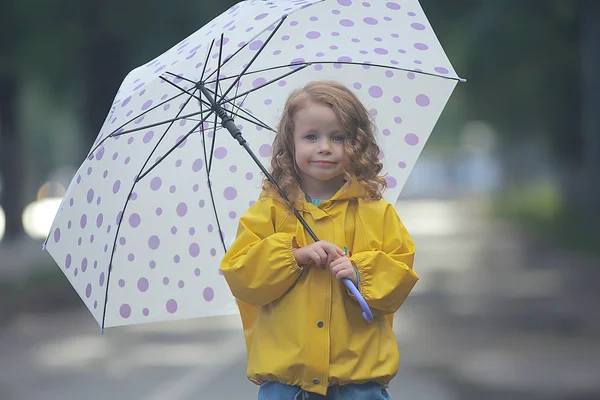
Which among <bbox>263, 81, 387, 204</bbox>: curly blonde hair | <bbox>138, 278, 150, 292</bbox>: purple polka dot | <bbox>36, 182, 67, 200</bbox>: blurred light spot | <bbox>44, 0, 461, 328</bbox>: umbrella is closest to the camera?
<bbox>263, 81, 387, 204</bbox>: curly blonde hair

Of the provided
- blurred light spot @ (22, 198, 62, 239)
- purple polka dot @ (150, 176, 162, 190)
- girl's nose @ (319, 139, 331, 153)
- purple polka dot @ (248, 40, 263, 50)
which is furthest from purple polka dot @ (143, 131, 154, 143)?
blurred light spot @ (22, 198, 62, 239)

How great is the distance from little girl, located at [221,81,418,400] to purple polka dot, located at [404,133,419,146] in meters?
1.14

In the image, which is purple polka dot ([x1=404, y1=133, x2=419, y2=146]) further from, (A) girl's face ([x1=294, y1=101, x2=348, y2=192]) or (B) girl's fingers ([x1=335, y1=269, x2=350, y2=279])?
(B) girl's fingers ([x1=335, y1=269, x2=350, y2=279])

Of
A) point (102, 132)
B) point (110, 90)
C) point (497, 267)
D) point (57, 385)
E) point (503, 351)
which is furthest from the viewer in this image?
point (110, 90)

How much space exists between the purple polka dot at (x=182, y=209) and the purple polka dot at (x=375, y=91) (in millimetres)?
957

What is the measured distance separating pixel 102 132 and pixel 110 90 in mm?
19837

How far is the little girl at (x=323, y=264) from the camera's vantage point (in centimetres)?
363

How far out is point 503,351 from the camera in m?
10.0

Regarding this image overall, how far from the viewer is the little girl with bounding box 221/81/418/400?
3.63m

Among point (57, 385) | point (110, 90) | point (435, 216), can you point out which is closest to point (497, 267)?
point (110, 90)

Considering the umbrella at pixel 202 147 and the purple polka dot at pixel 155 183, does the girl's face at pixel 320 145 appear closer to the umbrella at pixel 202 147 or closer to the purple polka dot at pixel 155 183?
the umbrella at pixel 202 147

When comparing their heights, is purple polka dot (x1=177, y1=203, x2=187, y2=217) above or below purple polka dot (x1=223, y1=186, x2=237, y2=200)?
below

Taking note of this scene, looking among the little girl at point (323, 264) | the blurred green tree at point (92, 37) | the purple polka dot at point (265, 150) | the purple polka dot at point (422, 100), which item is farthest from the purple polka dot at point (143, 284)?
the blurred green tree at point (92, 37)

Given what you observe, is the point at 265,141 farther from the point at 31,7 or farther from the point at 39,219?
the point at 39,219
